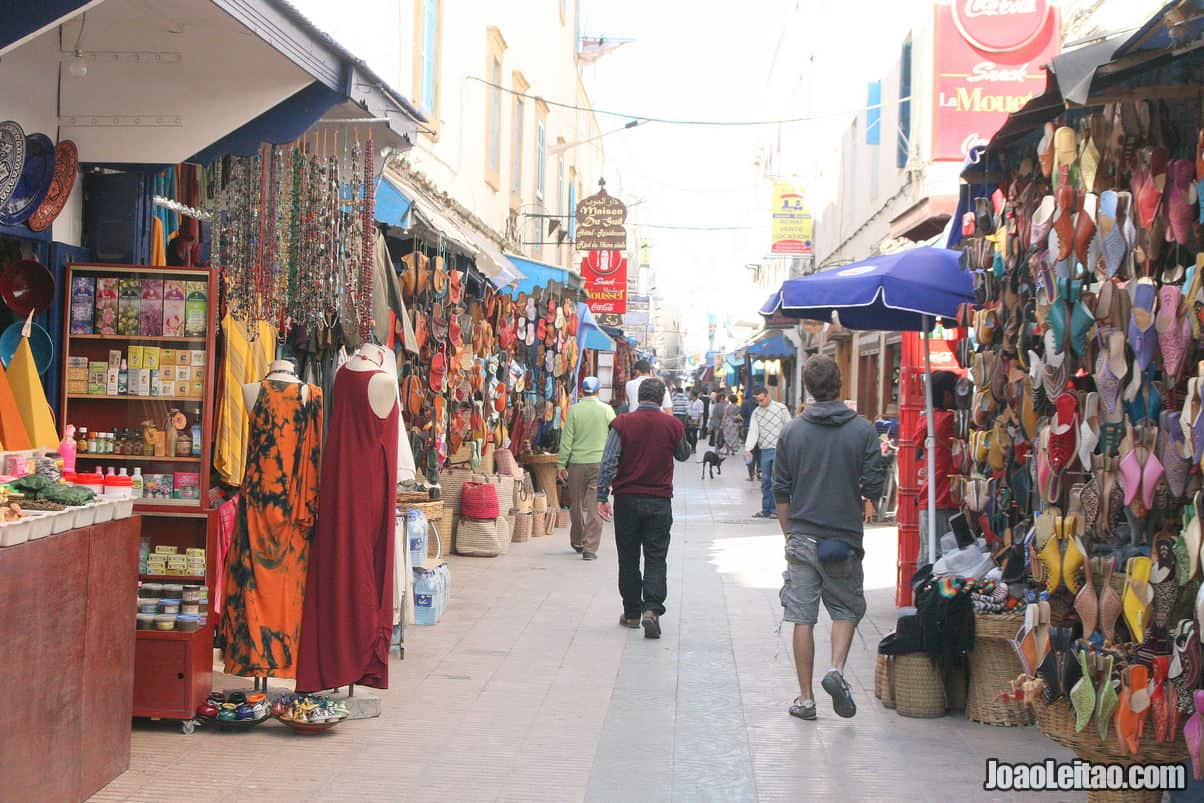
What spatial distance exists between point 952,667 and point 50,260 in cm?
512

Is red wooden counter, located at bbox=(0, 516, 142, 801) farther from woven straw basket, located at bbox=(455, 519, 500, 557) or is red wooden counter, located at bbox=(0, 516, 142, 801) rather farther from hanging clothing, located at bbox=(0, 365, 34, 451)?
woven straw basket, located at bbox=(455, 519, 500, 557)

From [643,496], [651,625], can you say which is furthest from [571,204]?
[651,625]

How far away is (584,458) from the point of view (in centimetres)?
1288

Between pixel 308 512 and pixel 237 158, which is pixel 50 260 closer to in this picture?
pixel 237 158

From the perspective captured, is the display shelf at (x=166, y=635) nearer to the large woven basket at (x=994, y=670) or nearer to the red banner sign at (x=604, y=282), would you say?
the large woven basket at (x=994, y=670)

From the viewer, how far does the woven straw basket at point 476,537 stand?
40.5ft

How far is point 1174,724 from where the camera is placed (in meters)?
4.56

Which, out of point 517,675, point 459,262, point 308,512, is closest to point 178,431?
point 308,512

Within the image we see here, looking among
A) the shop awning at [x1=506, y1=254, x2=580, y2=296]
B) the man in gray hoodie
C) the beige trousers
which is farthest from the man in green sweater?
the man in gray hoodie

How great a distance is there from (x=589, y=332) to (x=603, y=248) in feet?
8.87

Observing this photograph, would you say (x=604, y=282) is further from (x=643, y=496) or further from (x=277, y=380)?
A: (x=277, y=380)

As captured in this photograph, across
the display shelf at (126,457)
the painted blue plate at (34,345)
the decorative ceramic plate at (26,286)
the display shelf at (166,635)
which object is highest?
the decorative ceramic plate at (26,286)

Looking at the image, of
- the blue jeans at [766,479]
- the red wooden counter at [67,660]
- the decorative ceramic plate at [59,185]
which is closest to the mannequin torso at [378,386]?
the red wooden counter at [67,660]

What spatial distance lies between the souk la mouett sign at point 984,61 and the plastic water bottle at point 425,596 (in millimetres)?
7138
